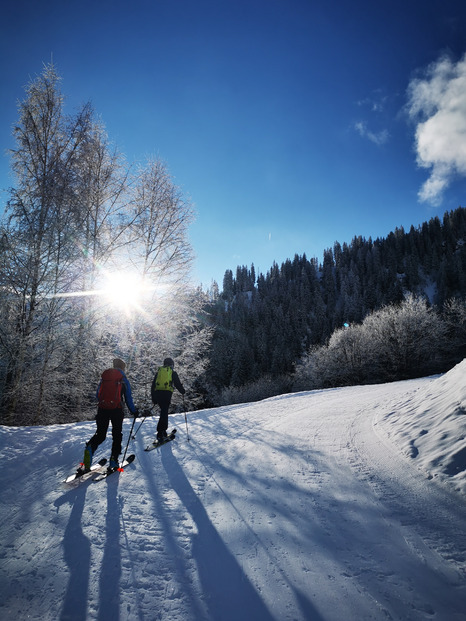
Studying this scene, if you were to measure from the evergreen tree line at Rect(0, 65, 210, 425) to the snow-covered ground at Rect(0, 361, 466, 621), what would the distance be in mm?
3094

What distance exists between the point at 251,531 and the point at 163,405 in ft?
12.1

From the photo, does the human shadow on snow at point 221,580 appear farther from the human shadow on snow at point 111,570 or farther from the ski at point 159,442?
the ski at point 159,442

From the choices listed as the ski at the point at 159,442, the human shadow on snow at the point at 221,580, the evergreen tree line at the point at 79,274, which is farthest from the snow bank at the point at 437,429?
the evergreen tree line at the point at 79,274

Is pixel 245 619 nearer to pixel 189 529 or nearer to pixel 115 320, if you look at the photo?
pixel 189 529

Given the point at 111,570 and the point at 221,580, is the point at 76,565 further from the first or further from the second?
the point at 221,580

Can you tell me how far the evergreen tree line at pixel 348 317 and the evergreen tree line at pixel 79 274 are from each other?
3542 millimetres

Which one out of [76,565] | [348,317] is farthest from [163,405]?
[348,317]

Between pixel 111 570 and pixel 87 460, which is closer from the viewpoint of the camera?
pixel 111 570

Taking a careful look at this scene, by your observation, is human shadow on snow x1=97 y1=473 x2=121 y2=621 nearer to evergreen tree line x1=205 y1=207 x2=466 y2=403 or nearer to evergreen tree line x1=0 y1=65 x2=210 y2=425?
evergreen tree line x1=0 y1=65 x2=210 y2=425

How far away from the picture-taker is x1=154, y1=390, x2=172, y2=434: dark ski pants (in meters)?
5.86

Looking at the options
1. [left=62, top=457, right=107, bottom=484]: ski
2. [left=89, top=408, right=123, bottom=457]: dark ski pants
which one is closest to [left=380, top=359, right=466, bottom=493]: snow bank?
[left=89, top=408, right=123, bottom=457]: dark ski pants

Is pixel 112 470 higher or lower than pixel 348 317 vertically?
lower

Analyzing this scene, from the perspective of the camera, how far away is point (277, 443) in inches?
208

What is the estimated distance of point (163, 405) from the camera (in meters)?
5.97
